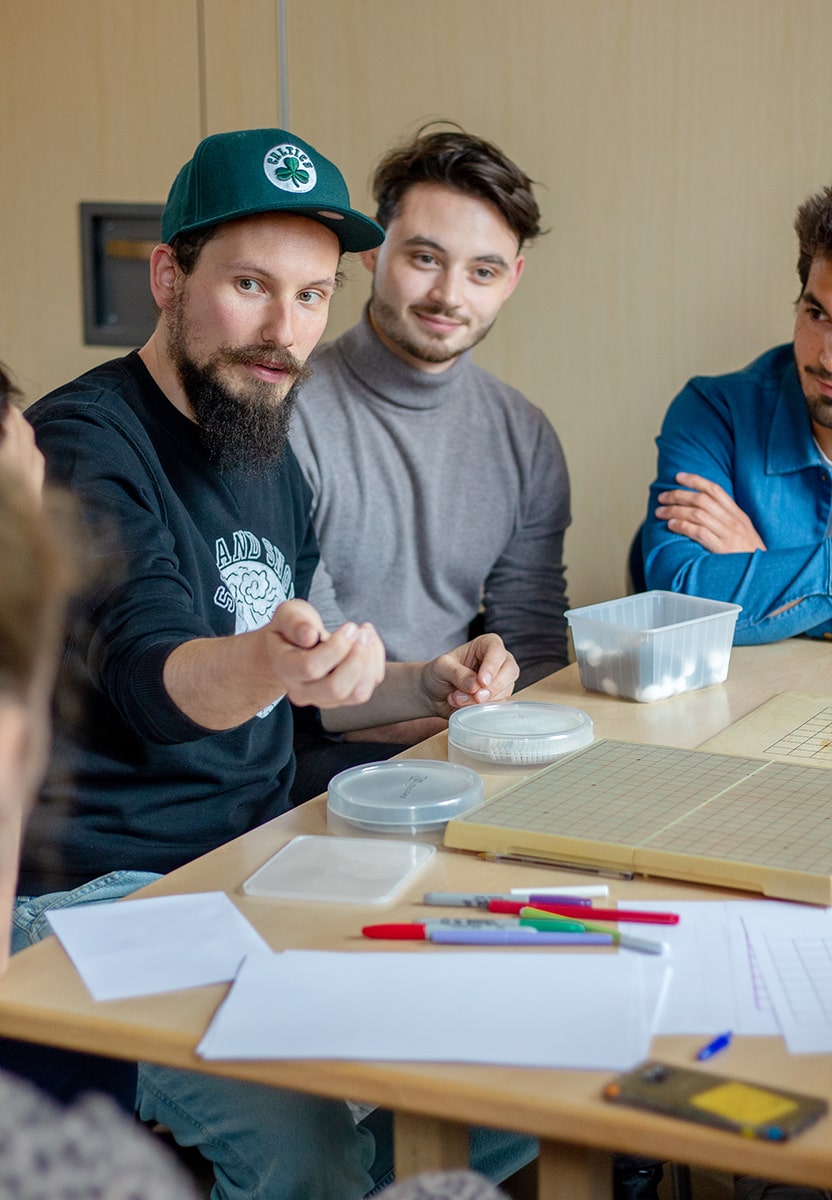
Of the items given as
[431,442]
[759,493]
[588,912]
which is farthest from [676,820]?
[431,442]

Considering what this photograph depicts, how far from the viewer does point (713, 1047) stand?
81 cm

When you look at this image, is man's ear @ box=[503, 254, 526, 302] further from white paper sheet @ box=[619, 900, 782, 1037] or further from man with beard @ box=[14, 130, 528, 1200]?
white paper sheet @ box=[619, 900, 782, 1037]

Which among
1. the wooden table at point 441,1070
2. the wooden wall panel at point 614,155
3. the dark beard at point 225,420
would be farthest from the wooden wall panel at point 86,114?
the wooden table at point 441,1070

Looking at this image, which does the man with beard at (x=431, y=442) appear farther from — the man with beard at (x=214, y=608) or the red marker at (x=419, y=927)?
the red marker at (x=419, y=927)

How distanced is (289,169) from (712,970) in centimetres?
103

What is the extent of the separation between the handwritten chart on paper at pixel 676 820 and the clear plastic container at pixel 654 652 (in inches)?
9.9

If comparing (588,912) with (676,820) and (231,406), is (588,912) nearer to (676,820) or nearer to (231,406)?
(676,820)

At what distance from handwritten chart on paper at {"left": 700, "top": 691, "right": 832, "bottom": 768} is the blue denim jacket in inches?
14.2

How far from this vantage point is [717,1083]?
2.52 feet

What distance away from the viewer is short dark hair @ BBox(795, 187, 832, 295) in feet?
6.81

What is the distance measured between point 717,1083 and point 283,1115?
483mm

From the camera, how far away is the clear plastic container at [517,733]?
132 centimetres

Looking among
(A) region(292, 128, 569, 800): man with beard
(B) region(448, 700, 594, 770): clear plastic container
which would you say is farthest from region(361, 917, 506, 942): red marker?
(A) region(292, 128, 569, 800): man with beard

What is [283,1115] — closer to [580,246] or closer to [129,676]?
[129,676]
